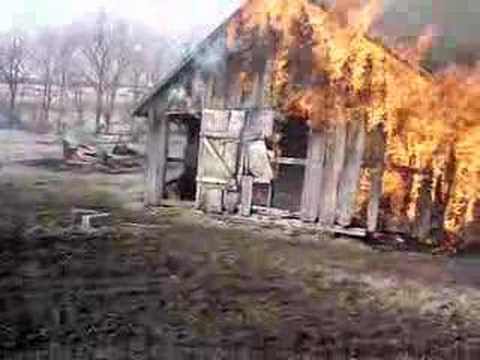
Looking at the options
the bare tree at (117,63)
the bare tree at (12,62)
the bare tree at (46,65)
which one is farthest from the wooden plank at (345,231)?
the bare tree at (12,62)

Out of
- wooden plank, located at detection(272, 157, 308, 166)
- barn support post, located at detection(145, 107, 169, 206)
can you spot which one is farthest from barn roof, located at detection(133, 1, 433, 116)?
wooden plank, located at detection(272, 157, 308, 166)

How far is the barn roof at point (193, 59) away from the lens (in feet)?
44.6

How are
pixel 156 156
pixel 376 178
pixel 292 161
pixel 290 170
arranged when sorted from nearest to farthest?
pixel 376 178
pixel 292 161
pixel 156 156
pixel 290 170

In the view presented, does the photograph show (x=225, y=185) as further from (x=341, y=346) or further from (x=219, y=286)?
(x=341, y=346)

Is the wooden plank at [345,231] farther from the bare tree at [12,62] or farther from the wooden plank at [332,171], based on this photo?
the bare tree at [12,62]

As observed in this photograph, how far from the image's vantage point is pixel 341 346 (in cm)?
741

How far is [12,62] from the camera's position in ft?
99.5

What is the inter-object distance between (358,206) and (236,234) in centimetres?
253

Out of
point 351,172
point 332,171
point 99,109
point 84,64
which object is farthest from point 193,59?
point 84,64

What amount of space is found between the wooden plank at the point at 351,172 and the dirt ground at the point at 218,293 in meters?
0.68

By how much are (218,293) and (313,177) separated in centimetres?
597

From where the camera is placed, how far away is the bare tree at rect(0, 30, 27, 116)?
30.0m

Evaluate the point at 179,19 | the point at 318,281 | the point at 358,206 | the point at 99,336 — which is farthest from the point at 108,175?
the point at 99,336

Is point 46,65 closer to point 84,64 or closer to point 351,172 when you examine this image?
point 84,64
